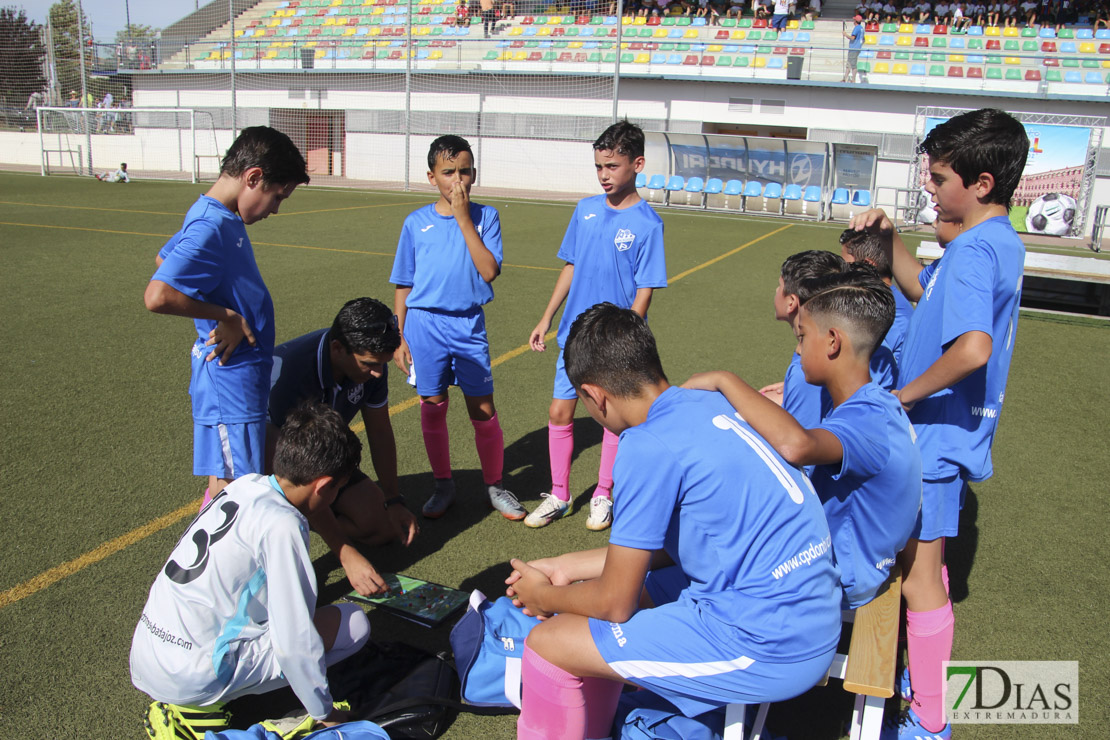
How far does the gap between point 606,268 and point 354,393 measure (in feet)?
4.59

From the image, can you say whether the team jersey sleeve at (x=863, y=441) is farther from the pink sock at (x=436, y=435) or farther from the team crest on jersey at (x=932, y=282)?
the pink sock at (x=436, y=435)

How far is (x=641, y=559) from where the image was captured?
6.49 feet

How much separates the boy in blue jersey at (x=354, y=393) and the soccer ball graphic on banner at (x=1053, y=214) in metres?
20.5

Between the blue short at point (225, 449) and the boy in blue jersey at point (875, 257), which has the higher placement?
the boy in blue jersey at point (875, 257)

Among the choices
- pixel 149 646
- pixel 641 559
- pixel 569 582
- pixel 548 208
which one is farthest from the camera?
pixel 548 208

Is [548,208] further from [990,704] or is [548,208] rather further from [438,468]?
[990,704]

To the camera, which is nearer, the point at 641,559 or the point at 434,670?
the point at 641,559

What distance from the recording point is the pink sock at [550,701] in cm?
218

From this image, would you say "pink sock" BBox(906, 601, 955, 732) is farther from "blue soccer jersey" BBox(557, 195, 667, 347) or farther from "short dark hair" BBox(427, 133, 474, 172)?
"short dark hair" BBox(427, 133, 474, 172)

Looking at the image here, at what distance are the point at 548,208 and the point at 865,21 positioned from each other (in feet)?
52.6

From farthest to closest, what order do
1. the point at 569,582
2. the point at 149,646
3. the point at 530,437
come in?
the point at 530,437, the point at 569,582, the point at 149,646

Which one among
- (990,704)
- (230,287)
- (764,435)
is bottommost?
(990,704)

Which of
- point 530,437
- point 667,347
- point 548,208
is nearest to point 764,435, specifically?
point 530,437

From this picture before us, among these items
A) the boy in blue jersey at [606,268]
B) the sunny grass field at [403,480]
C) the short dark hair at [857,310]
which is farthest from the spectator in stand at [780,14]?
the short dark hair at [857,310]
